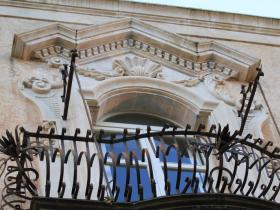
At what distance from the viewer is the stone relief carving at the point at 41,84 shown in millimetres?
10291

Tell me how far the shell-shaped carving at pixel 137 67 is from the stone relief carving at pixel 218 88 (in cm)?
64

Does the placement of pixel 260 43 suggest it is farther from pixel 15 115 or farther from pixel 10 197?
pixel 10 197

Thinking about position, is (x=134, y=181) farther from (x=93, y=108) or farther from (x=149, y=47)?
(x=149, y=47)

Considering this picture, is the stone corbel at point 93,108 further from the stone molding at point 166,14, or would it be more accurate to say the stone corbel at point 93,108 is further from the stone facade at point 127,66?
the stone molding at point 166,14

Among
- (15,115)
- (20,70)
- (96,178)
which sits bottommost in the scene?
(96,178)

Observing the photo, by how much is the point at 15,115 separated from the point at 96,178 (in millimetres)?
1469

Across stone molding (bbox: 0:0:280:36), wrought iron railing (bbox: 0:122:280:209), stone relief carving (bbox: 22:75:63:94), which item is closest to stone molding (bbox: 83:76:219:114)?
stone relief carving (bbox: 22:75:63:94)

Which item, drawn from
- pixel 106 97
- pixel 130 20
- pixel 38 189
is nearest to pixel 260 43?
pixel 130 20

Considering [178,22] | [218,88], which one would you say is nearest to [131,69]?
[218,88]

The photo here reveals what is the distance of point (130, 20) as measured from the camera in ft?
38.6

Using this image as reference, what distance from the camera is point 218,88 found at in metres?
11.2

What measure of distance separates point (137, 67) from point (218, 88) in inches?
42.5

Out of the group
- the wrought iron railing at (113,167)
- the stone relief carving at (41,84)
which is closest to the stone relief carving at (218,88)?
the wrought iron railing at (113,167)

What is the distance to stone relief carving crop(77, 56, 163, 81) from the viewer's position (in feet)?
35.7
